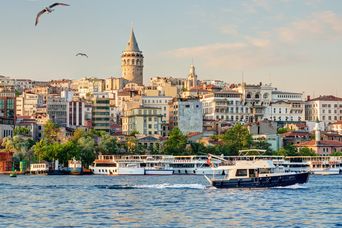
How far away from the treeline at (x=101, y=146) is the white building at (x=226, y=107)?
34633mm

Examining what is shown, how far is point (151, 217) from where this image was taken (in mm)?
43438

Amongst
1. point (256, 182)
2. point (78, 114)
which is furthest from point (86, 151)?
point (256, 182)

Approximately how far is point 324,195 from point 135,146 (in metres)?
72.5

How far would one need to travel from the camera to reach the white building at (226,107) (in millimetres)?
177750

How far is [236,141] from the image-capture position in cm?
13388

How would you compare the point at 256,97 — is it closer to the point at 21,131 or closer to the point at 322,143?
the point at 322,143

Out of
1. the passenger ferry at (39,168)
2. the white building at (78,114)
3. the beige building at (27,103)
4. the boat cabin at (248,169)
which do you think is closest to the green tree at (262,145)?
the white building at (78,114)

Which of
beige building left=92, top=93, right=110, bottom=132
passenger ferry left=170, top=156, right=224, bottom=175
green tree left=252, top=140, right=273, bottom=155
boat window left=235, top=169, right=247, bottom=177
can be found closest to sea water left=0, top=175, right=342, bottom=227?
boat window left=235, top=169, right=247, bottom=177

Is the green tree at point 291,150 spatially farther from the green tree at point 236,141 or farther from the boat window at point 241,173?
the boat window at point 241,173

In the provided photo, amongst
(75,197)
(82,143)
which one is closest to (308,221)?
(75,197)

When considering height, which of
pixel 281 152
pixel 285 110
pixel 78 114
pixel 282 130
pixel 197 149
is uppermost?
pixel 285 110

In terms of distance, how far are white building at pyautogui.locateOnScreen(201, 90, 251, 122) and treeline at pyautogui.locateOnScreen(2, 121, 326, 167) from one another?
34633 mm

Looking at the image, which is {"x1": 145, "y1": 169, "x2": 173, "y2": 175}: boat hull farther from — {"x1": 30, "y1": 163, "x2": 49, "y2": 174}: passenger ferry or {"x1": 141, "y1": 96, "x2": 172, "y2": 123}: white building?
{"x1": 141, "y1": 96, "x2": 172, "y2": 123}: white building

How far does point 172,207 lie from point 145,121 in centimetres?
10624
